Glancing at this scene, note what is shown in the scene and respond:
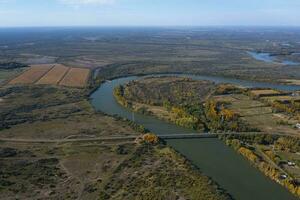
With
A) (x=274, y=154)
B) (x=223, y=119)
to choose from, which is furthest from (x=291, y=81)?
(x=274, y=154)

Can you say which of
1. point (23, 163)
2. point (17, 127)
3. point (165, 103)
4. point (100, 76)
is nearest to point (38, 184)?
point (23, 163)

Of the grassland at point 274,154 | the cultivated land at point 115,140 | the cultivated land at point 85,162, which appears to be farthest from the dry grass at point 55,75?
the grassland at point 274,154

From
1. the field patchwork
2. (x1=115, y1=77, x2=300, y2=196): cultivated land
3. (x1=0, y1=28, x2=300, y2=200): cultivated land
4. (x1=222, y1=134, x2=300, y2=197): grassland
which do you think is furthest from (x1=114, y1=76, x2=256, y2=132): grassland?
the field patchwork

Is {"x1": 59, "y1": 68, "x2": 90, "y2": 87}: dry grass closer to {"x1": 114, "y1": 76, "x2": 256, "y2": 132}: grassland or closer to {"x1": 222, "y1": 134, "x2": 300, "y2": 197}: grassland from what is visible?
{"x1": 114, "y1": 76, "x2": 256, "y2": 132}: grassland

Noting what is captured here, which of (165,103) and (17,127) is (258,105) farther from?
(17,127)

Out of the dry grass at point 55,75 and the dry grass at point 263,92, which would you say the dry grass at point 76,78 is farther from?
the dry grass at point 263,92
